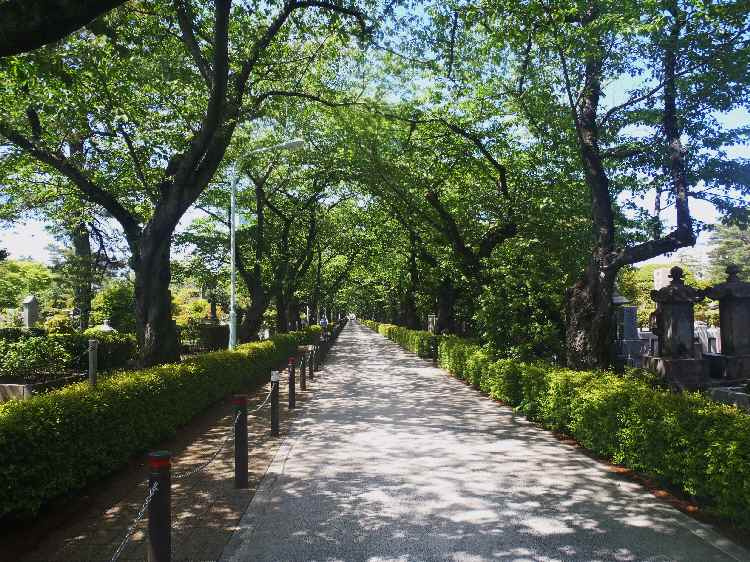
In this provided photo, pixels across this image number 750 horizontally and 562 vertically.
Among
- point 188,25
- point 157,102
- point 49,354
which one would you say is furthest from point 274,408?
point 49,354

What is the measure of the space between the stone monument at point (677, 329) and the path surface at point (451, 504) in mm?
5894

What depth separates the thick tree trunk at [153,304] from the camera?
984cm

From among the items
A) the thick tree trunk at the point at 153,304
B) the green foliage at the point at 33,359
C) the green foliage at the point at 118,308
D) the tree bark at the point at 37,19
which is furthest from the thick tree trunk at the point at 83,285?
the tree bark at the point at 37,19

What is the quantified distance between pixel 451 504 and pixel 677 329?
34.2 feet

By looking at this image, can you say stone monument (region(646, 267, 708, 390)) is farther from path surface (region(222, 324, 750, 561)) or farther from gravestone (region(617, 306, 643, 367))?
path surface (region(222, 324, 750, 561))

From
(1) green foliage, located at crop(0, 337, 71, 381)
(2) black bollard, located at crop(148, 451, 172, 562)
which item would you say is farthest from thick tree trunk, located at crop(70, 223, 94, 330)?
(2) black bollard, located at crop(148, 451, 172, 562)

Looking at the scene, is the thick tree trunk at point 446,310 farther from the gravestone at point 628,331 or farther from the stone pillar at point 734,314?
the stone pillar at point 734,314

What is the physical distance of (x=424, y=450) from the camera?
7.42m

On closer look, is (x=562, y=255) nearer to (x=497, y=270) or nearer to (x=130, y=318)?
(x=497, y=270)

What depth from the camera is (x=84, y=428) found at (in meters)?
5.35

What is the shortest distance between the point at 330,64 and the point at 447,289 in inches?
487

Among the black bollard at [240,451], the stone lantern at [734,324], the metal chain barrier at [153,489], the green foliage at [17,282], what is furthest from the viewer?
the green foliage at [17,282]

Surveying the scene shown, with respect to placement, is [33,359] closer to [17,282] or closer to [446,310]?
[446,310]

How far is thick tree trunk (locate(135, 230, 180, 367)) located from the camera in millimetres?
9844
